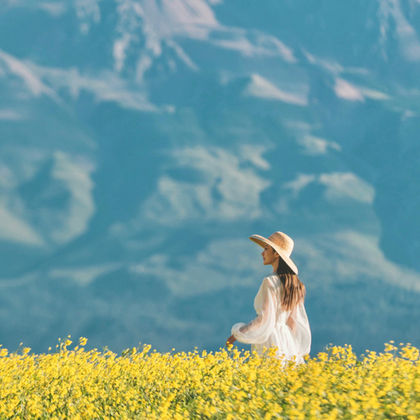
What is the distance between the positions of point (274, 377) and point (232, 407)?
103cm

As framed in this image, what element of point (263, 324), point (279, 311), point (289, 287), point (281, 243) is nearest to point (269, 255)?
point (281, 243)

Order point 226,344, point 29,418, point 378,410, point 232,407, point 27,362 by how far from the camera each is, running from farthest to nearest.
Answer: point 27,362
point 226,344
point 29,418
point 232,407
point 378,410

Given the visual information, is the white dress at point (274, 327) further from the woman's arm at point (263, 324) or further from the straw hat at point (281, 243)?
the straw hat at point (281, 243)

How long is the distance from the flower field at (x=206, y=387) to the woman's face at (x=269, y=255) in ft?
3.46

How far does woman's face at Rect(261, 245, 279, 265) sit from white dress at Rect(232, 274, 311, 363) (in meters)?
0.20

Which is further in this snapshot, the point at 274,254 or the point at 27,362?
the point at 27,362

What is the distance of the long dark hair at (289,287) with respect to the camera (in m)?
5.93

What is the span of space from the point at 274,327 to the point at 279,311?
187mm

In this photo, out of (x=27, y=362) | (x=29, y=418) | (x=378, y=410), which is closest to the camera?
(x=378, y=410)

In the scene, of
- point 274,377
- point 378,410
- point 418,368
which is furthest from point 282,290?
point 378,410

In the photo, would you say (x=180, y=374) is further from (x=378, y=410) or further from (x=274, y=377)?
(x=378, y=410)

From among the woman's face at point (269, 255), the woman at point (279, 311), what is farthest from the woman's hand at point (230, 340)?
the woman's face at point (269, 255)

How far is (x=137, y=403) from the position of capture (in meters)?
5.02

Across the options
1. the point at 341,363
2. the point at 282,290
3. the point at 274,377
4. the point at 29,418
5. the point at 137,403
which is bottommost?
the point at 29,418
